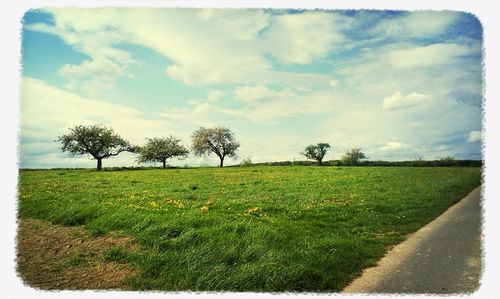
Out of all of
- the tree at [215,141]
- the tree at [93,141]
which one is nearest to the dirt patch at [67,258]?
the tree at [93,141]

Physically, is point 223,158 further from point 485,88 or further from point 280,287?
point 485,88

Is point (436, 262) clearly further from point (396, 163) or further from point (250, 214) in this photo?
point (250, 214)

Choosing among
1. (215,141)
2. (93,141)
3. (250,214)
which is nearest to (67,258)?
(93,141)

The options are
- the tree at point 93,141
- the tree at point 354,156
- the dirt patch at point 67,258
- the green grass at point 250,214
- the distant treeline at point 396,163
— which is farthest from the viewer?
the tree at point 354,156

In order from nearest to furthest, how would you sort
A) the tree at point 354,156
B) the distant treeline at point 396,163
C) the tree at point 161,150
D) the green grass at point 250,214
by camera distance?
the green grass at point 250,214 < the distant treeline at point 396,163 < the tree at point 161,150 < the tree at point 354,156

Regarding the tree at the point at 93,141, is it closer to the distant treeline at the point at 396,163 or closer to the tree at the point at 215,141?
the tree at the point at 215,141

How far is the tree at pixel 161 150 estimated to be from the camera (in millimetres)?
8508

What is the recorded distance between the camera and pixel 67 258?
22.7ft

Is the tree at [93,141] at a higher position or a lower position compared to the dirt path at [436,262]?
higher

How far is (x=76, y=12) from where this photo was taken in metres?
7.93

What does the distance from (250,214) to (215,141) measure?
2133 millimetres

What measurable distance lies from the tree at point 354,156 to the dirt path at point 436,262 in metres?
2.06

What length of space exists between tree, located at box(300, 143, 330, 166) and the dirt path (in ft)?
8.41

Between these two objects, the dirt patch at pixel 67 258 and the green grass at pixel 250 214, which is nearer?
the dirt patch at pixel 67 258
